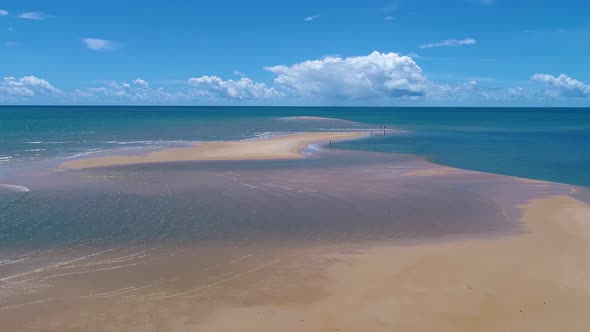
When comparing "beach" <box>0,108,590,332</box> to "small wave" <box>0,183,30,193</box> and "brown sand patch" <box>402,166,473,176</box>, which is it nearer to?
"small wave" <box>0,183,30,193</box>

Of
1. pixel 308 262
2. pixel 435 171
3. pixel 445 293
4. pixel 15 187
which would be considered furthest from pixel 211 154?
pixel 445 293

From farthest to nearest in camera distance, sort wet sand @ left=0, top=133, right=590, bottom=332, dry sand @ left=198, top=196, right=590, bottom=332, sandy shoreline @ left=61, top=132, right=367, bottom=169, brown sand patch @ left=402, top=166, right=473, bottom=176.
A: 1. sandy shoreline @ left=61, top=132, right=367, bottom=169
2. brown sand patch @ left=402, top=166, right=473, bottom=176
3. wet sand @ left=0, top=133, right=590, bottom=332
4. dry sand @ left=198, top=196, right=590, bottom=332

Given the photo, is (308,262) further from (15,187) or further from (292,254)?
(15,187)

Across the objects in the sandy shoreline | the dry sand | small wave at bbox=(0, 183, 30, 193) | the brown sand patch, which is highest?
the sandy shoreline

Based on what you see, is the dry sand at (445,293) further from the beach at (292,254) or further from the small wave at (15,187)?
the small wave at (15,187)

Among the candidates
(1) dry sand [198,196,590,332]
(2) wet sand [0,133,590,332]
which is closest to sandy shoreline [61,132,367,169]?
(2) wet sand [0,133,590,332]

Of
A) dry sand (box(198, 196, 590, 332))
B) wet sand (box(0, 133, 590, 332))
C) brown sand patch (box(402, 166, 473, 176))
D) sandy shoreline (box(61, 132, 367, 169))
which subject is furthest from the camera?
sandy shoreline (box(61, 132, 367, 169))

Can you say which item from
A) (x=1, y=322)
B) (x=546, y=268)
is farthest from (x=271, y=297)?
(x=546, y=268)

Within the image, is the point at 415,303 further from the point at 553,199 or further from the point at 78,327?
the point at 553,199

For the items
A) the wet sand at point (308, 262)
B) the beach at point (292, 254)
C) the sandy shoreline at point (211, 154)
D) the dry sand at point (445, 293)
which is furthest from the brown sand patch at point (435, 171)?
the dry sand at point (445, 293)
